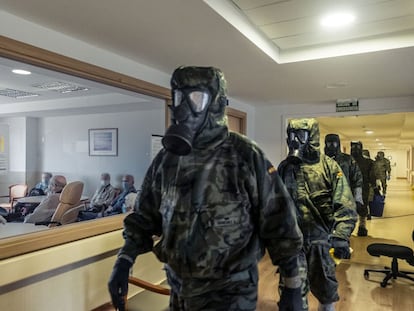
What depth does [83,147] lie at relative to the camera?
17.6 ft

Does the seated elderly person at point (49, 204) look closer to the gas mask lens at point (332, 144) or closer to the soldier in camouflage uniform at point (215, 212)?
the soldier in camouflage uniform at point (215, 212)

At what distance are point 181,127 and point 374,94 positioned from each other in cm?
379

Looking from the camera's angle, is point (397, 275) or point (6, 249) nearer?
point (6, 249)

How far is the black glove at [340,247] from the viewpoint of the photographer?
2025mm

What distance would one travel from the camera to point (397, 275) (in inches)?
143

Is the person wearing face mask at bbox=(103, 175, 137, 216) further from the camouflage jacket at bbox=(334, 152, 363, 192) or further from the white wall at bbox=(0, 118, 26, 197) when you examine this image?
the camouflage jacket at bbox=(334, 152, 363, 192)

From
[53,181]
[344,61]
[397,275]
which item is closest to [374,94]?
[344,61]

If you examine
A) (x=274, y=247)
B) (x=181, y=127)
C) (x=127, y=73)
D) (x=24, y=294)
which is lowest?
(x=24, y=294)

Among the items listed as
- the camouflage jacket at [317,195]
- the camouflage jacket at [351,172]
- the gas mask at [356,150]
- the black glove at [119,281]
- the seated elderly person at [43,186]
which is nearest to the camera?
the black glove at [119,281]

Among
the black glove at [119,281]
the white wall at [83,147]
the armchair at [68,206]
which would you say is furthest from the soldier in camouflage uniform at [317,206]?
the white wall at [83,147]

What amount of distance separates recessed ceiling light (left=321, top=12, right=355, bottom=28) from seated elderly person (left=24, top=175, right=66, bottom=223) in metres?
2.82

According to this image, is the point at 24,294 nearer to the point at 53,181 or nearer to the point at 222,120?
the point at 222,120

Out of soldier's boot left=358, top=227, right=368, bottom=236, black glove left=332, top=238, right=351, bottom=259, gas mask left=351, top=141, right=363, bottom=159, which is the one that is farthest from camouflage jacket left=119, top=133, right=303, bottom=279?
soldier's boot left=358, top=227, right=368, bottom=236

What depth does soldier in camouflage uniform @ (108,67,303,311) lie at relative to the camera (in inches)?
43.4
